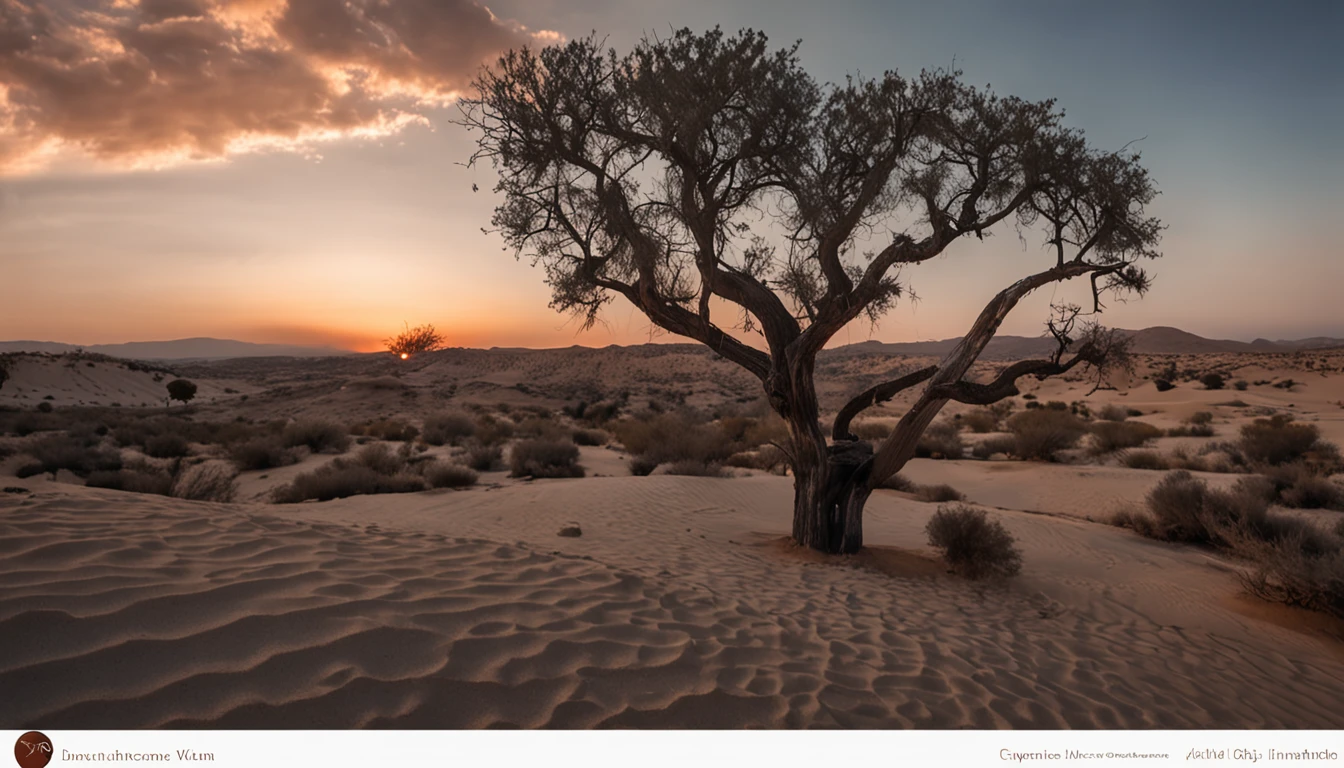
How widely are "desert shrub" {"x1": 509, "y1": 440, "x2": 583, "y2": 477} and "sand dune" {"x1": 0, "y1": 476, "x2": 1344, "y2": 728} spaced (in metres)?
7.11

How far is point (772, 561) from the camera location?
24.5 feet

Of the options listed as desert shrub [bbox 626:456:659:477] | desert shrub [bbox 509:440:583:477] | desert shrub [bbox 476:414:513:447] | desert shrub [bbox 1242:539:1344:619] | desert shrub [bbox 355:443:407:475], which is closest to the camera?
desert shrub [bbox 1242:539:1344:619]

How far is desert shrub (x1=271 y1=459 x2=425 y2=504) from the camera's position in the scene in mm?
11328

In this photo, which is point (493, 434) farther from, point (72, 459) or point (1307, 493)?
point (1307, 493)

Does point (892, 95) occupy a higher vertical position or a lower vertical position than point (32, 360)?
higher

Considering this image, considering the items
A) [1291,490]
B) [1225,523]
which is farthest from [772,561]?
[1291,490]

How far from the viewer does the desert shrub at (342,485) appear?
37.2ft

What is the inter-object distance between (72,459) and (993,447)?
23041 mm

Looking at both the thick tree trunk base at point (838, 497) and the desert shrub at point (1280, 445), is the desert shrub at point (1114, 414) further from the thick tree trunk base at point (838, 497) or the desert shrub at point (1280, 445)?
the thick tree trunk base at point (838, 497)

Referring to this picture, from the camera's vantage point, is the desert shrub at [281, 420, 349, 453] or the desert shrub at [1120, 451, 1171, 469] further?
the desert shrub at [281, 420, 349, 453]

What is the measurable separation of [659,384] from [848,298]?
51.8 metres

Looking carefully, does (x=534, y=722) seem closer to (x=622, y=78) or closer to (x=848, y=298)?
(x=848, y=298)

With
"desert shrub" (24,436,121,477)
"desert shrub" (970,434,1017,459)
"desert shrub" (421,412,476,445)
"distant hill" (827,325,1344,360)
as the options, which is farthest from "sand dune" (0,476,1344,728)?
"distant hill" (827,325,1344,360)
